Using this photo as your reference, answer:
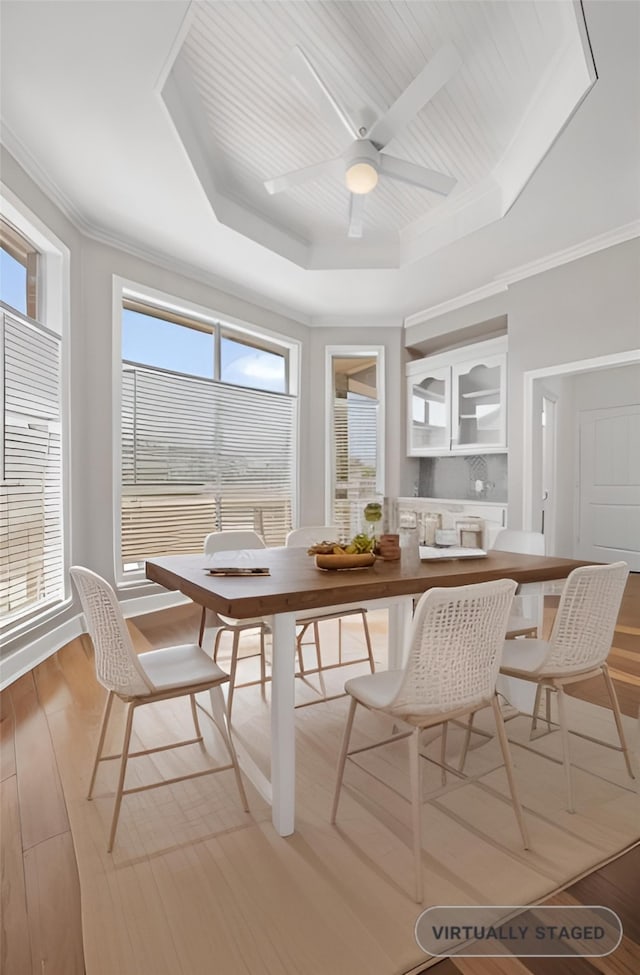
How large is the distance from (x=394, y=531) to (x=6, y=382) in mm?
2267

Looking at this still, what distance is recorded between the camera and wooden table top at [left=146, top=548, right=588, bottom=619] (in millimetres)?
1559

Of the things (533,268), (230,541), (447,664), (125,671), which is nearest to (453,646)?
(447,664)

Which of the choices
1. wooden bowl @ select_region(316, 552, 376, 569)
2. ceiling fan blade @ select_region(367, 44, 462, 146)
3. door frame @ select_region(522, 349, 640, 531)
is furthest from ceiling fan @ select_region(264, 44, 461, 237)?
door frame @ select_region(522, 349, 640, 531)

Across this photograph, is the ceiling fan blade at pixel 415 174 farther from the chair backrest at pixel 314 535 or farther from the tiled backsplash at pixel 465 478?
the tiled backsplash at pixel 465 478

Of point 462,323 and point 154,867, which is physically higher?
point 462,323

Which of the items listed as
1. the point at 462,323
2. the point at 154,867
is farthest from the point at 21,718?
the point at 462,323

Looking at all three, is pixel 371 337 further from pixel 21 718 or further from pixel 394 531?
pixel 21 718

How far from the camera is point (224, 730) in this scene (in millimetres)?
1815

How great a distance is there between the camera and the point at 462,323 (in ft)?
16.8

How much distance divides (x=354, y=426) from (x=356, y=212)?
2965 mm

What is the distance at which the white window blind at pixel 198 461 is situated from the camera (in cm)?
429

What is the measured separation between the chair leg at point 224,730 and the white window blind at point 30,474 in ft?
5.40

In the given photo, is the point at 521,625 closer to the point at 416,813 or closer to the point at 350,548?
the point at 350,548

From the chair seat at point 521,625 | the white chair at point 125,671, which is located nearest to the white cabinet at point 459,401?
the chair seat at point 521,625
